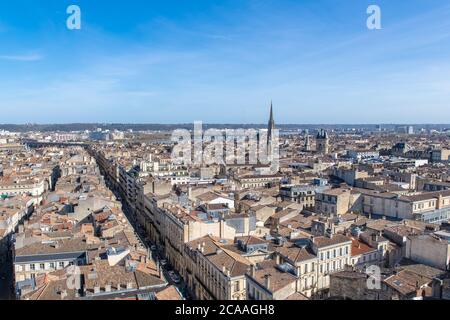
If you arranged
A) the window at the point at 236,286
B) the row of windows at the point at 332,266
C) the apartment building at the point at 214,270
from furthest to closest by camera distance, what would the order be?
the row of windows at the point at 332,266 → the apartment building at the point at 214,270 → the window at the point at 236,286

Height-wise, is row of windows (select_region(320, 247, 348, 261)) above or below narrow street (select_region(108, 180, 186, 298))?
above

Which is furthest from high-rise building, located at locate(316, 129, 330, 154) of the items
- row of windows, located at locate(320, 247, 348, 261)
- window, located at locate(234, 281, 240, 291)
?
window, located at locate(234, 281, 240, 291)

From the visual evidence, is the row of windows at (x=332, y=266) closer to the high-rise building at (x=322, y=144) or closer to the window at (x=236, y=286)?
the window at (x=236, y=286)

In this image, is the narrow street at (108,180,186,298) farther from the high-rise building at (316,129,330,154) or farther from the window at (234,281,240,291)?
the high-rise building at (316,129,330,154)

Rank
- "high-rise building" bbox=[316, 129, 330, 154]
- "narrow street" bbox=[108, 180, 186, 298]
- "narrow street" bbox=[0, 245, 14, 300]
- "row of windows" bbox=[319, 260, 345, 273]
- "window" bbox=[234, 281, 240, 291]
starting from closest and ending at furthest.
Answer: "window" bbox=[234, 281, 240, 291] → "row of windows" bbox=[319, 260, 345, 273] → "narrow street" bbox=[0, 245, 14, 300] → "narrow street" bbox=[108, 180, 186, 298] → "high-rise building" bbox=[316, 129, 330, 154]

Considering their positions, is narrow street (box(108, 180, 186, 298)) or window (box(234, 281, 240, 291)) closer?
window (box(234, 281, 240, 291))

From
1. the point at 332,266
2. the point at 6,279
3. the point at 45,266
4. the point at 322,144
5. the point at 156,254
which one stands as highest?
the point at 322,144

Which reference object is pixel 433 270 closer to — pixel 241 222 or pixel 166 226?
pixel 241 222

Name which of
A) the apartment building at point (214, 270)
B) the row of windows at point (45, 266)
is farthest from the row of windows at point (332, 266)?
the row of windows at point (45, 266)

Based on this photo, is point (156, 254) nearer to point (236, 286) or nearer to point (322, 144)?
point (236, 286)

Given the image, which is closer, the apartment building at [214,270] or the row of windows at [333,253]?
the apartment building at [214,270]

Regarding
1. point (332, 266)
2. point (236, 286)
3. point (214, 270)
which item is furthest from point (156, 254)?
point (332, 266)

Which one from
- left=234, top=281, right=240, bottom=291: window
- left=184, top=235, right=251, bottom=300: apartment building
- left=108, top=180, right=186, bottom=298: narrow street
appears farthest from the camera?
left=108, top=180, right=186, bottom=298: narrow street
